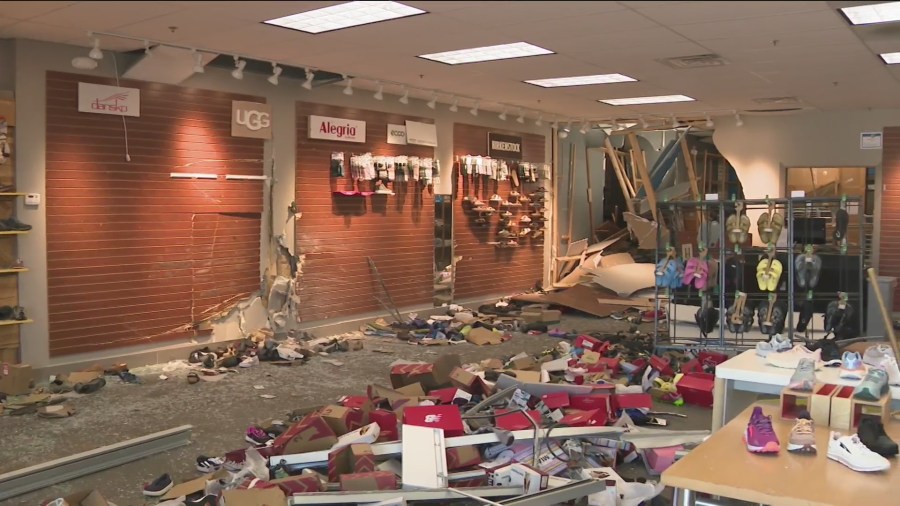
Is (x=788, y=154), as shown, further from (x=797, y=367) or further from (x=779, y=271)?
(x=797, y=367)

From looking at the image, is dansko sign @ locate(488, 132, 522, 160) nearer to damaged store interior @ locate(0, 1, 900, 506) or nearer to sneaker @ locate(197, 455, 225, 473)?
damaged store interior @ locate(0, 1, 900, 506)

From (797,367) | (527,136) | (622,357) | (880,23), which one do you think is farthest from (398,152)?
(797,367)

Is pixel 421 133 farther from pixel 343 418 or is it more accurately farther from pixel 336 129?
pixel 343 418

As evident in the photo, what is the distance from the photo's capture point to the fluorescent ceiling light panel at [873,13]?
5.65m

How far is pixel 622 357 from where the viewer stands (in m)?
7.95

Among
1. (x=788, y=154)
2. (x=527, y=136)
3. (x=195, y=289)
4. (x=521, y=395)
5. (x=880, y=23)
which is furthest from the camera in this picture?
(x=527, y=136)

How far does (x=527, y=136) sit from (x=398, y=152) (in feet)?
11.4

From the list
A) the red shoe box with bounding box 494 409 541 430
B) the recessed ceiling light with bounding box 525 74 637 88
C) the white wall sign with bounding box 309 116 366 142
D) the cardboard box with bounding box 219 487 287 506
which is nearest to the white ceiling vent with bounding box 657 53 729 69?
the recessed ceiling light with bounding box 525 74 637 88

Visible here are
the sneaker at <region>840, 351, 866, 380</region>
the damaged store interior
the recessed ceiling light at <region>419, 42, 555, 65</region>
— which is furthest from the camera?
the recessed ceiling light at <region>419, 42, 555, 65</region>

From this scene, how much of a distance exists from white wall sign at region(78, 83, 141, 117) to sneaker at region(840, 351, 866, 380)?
6567mm

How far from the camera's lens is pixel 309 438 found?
4691mm

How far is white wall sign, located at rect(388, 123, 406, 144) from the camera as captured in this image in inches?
408

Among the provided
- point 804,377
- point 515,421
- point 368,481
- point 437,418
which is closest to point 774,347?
point 804,377

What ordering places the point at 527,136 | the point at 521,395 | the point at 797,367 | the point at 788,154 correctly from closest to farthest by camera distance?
the point at 797,367, the point at 521,395, the point at 788,154, the point at 527,136
